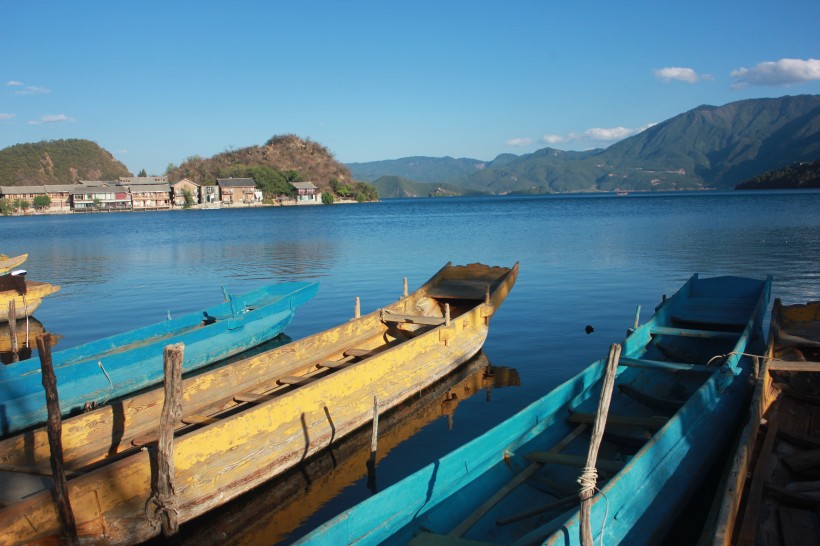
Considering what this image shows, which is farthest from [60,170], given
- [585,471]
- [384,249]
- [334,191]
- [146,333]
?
[585,471]

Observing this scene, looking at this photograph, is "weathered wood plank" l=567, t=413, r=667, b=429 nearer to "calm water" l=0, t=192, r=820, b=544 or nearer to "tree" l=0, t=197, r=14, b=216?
"calm water" l=0, t=192, r=820, b=544

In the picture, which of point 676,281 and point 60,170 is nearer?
point 676,281

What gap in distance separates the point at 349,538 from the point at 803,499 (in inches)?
185

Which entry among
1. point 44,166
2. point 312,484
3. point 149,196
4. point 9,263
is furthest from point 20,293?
point 44,166

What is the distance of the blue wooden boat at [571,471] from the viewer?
213 inches

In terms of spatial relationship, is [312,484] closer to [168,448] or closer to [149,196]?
[168,448]

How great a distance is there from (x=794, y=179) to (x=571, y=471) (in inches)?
6374

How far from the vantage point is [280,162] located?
158250 millimetres

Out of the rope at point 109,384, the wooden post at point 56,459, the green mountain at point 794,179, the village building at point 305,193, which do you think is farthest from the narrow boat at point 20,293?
the green mountain at point 794,179

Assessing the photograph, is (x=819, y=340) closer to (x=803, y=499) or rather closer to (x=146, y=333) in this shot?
(x=803, y=499)

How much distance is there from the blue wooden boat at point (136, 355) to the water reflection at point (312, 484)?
449 cm

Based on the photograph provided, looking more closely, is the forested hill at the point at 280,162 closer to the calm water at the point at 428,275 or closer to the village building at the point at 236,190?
the village building at the point at 236,190

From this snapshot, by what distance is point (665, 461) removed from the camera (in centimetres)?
651

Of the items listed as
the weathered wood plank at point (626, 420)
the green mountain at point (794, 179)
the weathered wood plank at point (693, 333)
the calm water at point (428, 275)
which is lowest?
the calm water at point (428, 275)
